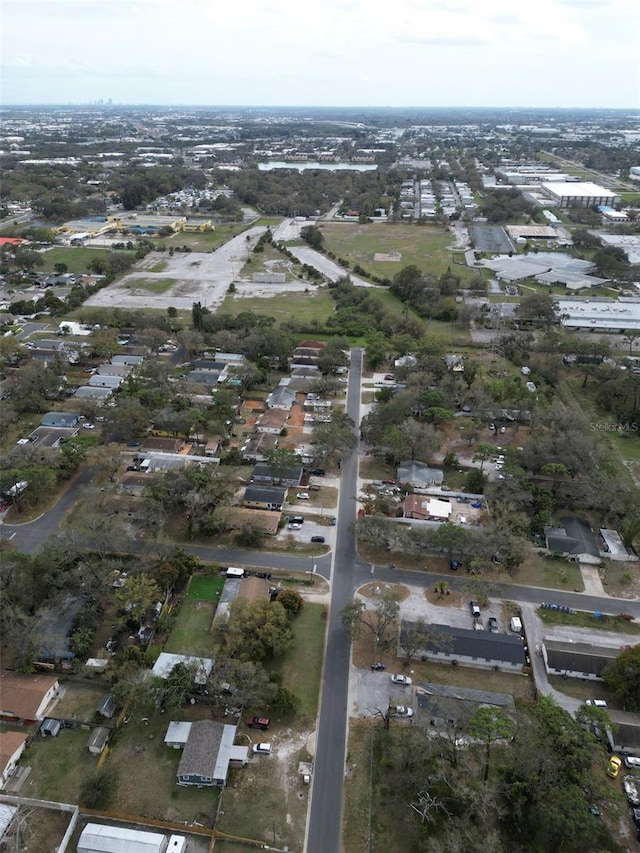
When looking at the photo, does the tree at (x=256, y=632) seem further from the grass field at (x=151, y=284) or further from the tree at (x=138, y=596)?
the grass field at (x=151, y=284)

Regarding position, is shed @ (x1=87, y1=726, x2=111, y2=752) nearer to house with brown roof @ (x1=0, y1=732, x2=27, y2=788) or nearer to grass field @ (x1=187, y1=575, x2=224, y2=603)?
house with brown roof @ (x1=0, y1=732, x2=27, y2=788)

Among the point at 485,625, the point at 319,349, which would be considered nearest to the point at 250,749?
the point at 485,625

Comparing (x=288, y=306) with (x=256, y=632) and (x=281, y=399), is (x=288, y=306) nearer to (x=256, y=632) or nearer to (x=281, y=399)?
(x=281, y=399)

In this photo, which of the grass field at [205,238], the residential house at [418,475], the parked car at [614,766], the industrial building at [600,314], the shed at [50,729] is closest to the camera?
the parked car at [614,766]

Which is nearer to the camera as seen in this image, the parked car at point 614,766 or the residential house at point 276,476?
the parked car at point 614,766

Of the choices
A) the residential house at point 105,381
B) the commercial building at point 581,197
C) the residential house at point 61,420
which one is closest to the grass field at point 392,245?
the commercial building at point 581,197

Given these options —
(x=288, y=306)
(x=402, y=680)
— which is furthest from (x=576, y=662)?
(x=288, y=306)

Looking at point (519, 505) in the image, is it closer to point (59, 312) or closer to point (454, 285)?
point (454, 285)
